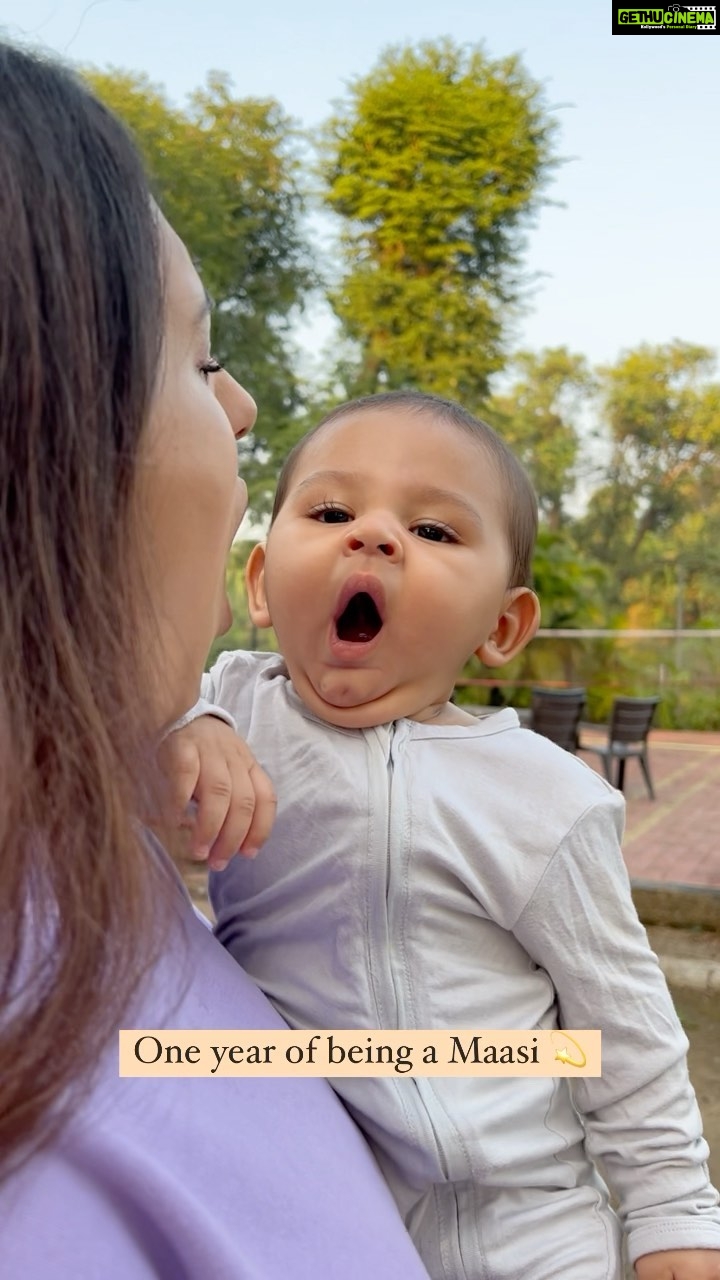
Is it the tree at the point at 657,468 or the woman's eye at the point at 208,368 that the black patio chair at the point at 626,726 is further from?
the tree at the point at 657,468

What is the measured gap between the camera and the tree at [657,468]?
21156 millimetres

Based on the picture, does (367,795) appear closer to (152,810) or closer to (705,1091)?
(152,810)

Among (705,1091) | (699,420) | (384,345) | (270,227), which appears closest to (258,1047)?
(705,1091)

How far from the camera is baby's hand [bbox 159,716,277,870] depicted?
77 cm

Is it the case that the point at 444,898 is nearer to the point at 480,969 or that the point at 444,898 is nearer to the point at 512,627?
the point at 480,969

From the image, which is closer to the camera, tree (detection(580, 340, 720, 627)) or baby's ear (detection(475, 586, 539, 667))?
baby's ear (detection(475, 586, 539, 667))

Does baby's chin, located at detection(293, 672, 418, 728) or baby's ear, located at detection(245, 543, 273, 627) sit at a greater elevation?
baby's ear, located at detection(245, 543, 273, 627)

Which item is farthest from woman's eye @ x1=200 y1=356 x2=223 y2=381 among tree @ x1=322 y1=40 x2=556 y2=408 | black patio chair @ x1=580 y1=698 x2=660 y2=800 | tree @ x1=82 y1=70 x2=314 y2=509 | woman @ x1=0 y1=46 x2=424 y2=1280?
tree @ x1=322 y1=40 x2=556 y2=408

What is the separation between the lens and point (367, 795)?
33.6 inches

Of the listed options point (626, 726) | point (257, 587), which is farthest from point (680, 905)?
point (257, 587)

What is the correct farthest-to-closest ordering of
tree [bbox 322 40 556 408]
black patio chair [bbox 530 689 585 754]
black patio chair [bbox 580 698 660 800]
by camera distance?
tree [bbox 322 40 556 408] < black patio chair [bbox 580 698 660 800] < black patio chair [bbox 530 689 585 754]

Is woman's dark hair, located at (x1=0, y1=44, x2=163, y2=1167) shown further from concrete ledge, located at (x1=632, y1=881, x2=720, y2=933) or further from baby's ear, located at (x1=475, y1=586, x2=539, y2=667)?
concrete ledge, located at (x1=632, y1=881, x2=720, y2=933)

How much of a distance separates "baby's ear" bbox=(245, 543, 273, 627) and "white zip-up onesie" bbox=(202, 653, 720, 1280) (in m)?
0.16

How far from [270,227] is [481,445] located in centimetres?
1161
